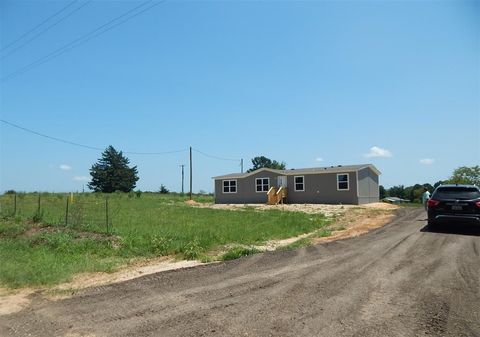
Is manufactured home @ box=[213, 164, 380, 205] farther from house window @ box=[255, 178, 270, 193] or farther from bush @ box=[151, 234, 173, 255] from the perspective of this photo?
bush @ box=[151, 234, 173, 255]

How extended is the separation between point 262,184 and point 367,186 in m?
9.20

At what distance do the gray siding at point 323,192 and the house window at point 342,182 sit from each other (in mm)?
247

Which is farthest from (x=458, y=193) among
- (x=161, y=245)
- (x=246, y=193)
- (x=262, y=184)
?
(x=246, y=193)

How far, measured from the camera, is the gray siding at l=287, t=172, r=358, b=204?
104 ft

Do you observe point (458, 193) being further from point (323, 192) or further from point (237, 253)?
point (323, 192)

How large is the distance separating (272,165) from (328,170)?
2612 inches

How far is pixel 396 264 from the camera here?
27.8 feet

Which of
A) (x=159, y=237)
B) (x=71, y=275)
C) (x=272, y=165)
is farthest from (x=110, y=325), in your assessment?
(x=272, y=165)

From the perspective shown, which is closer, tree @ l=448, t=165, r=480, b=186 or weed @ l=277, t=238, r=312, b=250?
weed @ l=277, t=238, r=312, b=250

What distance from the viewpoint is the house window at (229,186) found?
3941 centimetres

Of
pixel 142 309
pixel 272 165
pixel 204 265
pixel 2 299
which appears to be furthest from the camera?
pixel 272 165

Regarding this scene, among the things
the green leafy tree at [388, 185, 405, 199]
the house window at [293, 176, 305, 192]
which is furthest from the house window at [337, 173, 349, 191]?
the green leafy tree at [388, 185, 405, 199]

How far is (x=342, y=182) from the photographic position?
3241 cm

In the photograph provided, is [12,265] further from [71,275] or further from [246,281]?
[246,281]
